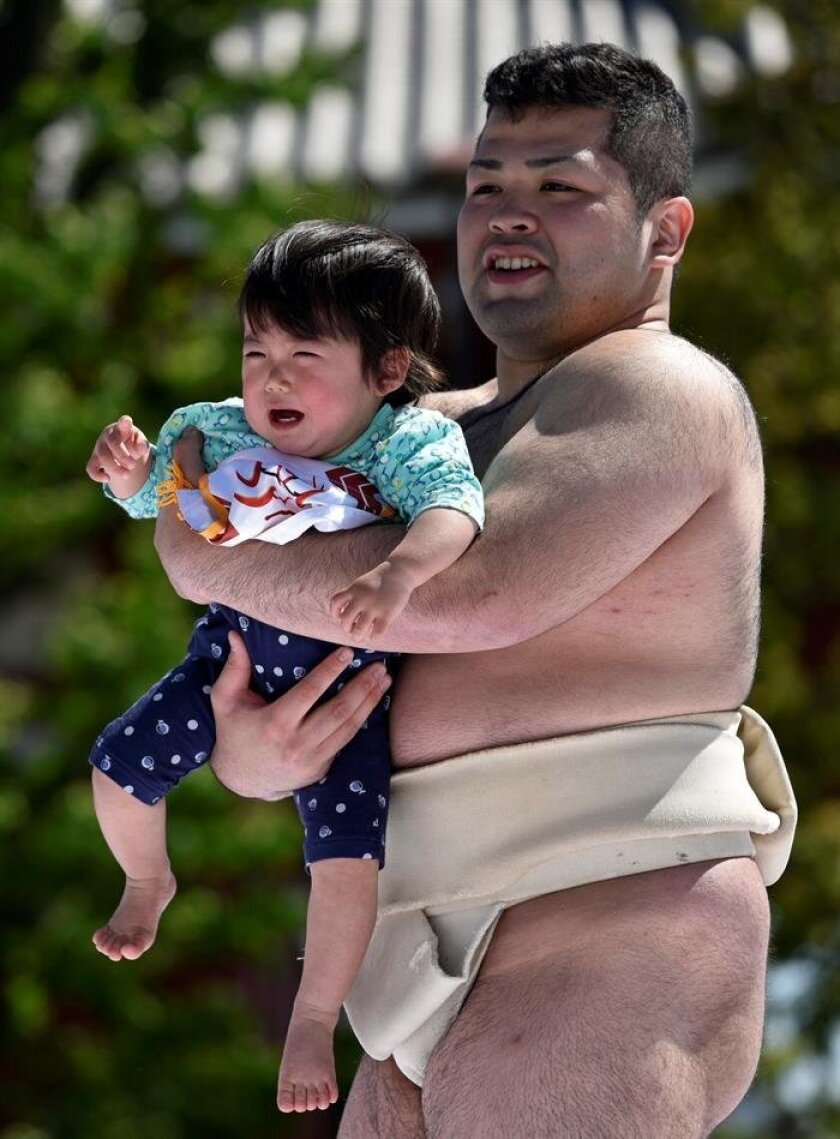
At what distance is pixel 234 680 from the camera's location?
117 inches

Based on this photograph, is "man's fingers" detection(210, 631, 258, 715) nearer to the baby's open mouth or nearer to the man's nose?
the baby's open mouth

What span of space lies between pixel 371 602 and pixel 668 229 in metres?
0.87

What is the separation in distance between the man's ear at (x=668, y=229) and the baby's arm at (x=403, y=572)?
0.63m

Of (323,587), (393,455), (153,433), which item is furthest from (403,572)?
(153,433)

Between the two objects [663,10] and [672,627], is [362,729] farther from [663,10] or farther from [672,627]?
[663,10]

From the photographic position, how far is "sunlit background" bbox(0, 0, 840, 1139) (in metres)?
8.32

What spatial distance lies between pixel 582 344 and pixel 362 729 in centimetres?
63

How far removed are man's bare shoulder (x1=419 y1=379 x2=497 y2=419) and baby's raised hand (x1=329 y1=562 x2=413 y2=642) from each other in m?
0.72

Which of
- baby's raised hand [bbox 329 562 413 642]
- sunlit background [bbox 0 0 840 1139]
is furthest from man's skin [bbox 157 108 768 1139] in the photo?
sunlit background [bbox 0 0 840 1139]

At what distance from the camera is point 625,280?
3.07 metres

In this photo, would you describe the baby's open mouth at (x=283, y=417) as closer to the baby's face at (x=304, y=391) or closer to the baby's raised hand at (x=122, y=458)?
the baby's face at (x=304, y=391)

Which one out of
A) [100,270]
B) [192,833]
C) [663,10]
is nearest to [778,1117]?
[192,833]

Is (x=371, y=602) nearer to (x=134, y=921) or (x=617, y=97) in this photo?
(x=134, y=921)

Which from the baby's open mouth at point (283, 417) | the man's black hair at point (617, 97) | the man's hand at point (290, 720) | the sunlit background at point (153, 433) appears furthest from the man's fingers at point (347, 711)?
the sunlit background at point (153, 433)
